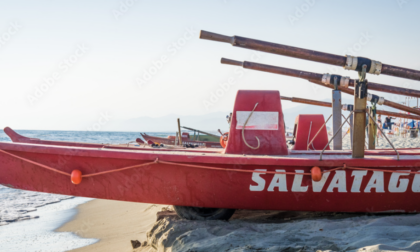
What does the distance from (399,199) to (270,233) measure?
171 centimetres

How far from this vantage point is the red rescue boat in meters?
4.12

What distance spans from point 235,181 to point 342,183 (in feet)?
4.01

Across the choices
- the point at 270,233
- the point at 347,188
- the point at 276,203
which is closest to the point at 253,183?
the point at 276,203

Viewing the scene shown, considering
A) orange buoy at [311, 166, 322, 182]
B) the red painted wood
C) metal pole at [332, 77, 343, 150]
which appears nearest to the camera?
orange buoy at [311, 166, 322, 182]

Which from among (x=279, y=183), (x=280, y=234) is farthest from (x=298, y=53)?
(x=280, y=234)

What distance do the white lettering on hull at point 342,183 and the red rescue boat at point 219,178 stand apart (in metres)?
0.01

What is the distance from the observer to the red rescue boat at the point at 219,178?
412cm

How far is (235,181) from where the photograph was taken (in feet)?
13.8

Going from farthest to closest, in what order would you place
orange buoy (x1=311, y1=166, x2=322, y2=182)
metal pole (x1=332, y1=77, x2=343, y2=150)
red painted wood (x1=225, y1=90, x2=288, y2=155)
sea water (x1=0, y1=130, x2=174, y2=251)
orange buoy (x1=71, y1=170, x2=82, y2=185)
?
metal pole (x1=332, y1=77, x2=343, y2=150) → sea water (x1=0, y1=130, x2=174, y2=251) → red painted wood (x1=225, y1=90, x2=288, y2=155) → orange buoy (x1=71, y1=170, x2=82, y2=185) → orange buoy (x1=311, y1=166, x2=322, y2=182)

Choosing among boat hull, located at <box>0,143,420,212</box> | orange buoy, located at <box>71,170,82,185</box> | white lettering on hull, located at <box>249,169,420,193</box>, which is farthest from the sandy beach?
orange buoy, located at <box>71,170,82,185</box>

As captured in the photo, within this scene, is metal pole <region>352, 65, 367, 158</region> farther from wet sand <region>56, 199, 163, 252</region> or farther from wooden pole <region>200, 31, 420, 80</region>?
wet sand <region>56, 199, 163, 252</region>

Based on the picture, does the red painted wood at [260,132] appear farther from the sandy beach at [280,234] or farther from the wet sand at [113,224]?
the wet sand at [113,224]

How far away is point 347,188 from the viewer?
4.19 metres

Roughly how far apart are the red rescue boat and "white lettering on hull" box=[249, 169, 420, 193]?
0.4 inches
